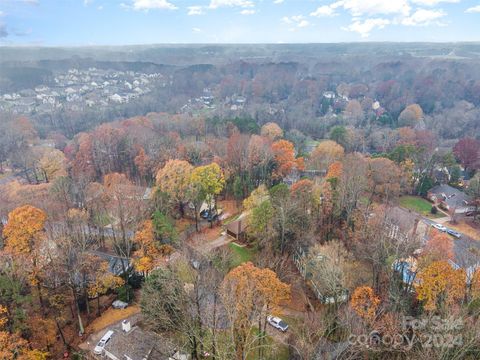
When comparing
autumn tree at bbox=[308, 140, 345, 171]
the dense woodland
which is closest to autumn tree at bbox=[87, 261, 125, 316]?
the dense woodland

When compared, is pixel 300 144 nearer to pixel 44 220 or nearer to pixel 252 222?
pixel 252 222

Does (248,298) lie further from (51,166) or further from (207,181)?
(51,166)

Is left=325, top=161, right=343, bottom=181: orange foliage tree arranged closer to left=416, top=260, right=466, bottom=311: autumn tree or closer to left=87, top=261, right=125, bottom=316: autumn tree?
left=416, top=260, right=466, bottom=311: autumn tree

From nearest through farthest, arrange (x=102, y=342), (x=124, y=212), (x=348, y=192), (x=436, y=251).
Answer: (x=102, y=342) < (x=436, y=251) < (x=124, y=212) < (x=348, y=192)

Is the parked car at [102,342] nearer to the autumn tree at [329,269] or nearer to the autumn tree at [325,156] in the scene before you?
the autumn tree at [329,269]

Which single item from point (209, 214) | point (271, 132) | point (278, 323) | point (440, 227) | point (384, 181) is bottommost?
point (440, 227)

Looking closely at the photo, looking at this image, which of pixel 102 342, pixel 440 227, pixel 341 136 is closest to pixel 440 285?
pixel 440 227

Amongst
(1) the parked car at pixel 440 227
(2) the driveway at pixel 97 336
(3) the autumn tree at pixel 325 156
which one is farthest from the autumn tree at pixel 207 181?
(1) the parked car at pixel 440 227
